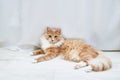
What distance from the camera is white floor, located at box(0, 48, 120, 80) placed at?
165 centimetres

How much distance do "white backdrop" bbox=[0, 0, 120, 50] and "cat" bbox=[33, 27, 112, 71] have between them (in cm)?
12

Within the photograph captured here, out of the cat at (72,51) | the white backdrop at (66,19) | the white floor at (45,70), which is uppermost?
the white backdrop at (66,19)

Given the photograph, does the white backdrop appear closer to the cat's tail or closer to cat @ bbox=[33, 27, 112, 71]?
cat @ bbox=[33, 27, 112, 71]

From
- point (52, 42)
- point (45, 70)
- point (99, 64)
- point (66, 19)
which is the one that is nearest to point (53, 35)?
point (52, 42)

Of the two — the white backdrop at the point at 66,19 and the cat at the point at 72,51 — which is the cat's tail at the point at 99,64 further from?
the white backdrop at the point at 66,19


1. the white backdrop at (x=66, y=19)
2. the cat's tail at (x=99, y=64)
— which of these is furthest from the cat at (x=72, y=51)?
the white backdrop at (x=66, y=19)

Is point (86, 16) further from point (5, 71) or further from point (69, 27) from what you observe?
point (5, 71)

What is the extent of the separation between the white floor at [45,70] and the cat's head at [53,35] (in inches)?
7.5

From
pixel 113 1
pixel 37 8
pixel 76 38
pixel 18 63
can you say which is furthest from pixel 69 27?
pixel 18 63

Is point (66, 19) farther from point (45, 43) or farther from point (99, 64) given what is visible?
point (99, 64)

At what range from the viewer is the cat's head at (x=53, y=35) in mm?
2068

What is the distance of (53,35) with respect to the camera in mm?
2074

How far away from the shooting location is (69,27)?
2176 millimetres

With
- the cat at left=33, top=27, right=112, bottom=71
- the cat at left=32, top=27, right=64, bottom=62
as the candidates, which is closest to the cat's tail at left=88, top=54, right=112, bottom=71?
the cat at left=33, top=27, right=112, bottom=71
